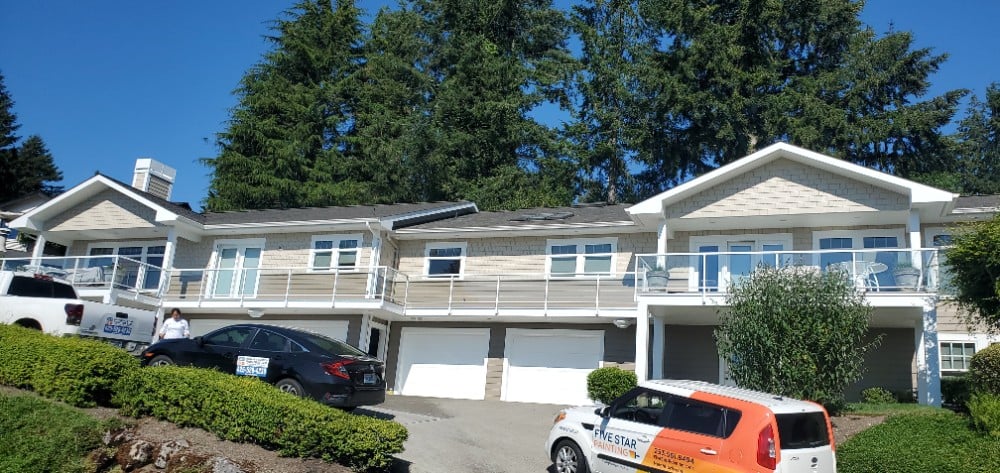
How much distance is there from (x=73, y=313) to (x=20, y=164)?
4818 cm

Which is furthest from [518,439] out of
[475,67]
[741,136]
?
[475,67]

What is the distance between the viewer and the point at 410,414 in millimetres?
16969

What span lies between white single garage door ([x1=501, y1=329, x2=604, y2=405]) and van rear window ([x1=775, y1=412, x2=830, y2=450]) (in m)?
11.5

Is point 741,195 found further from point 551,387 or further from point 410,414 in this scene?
point 410,414

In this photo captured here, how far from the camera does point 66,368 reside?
38.5 feet

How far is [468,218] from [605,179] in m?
15.5

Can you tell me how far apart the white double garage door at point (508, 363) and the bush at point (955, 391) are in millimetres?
7954

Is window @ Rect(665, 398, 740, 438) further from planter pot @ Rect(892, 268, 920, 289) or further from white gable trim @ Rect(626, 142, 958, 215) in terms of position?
white gable trim @ Rect(626, 142, 958, 215)

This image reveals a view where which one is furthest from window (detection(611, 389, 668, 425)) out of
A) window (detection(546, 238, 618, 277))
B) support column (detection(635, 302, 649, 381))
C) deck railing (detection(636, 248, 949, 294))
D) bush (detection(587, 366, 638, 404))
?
window (detection(546, 238, 618, 277))

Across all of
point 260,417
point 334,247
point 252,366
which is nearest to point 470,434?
point 252,366

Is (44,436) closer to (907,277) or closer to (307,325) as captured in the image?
(307,325)

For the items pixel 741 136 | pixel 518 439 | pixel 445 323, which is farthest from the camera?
pixel 741 136

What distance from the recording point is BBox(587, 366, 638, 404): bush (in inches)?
720

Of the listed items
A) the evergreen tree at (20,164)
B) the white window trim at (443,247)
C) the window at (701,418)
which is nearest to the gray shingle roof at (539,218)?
the white window trim at (443,247)
